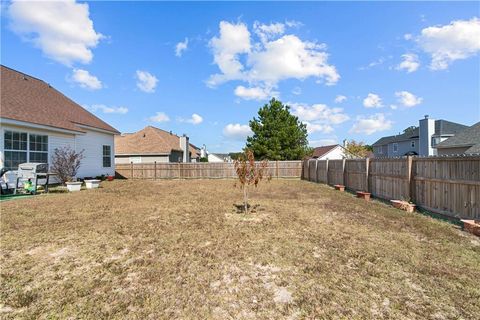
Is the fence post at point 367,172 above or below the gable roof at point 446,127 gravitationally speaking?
below

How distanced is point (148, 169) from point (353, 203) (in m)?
18.2

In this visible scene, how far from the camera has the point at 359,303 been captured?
2670 mm

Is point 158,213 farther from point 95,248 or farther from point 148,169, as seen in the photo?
point 148,169

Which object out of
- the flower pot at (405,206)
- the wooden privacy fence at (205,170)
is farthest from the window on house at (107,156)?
the flower pot at (405,206)

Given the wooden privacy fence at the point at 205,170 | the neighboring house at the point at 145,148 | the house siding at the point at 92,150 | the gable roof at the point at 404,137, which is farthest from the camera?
the gable roof at the point at 404,137

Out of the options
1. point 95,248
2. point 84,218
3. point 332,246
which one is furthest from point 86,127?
point 332,246

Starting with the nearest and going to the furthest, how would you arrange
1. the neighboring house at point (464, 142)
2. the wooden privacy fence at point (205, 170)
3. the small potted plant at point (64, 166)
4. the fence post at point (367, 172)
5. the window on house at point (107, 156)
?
the fence post at point (367, 172) < the small potted plant at point (64, 166) < the neighboring house at point (464, 142) < the window on house at point (107, 156) < the wooden privacy fence at point (205, 170)

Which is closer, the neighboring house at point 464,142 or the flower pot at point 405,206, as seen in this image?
the flower pot at point 405,206

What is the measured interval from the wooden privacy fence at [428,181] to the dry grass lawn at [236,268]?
0.74 metres

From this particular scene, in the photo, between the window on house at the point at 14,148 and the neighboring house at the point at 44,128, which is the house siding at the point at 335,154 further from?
the window on house at the point at 14,148

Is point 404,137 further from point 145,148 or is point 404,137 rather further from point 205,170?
point 145,148

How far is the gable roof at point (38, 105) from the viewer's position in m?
11.6

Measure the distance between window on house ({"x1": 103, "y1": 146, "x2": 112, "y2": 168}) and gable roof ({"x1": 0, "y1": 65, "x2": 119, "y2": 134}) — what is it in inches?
52.5

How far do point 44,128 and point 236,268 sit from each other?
42.5ft
